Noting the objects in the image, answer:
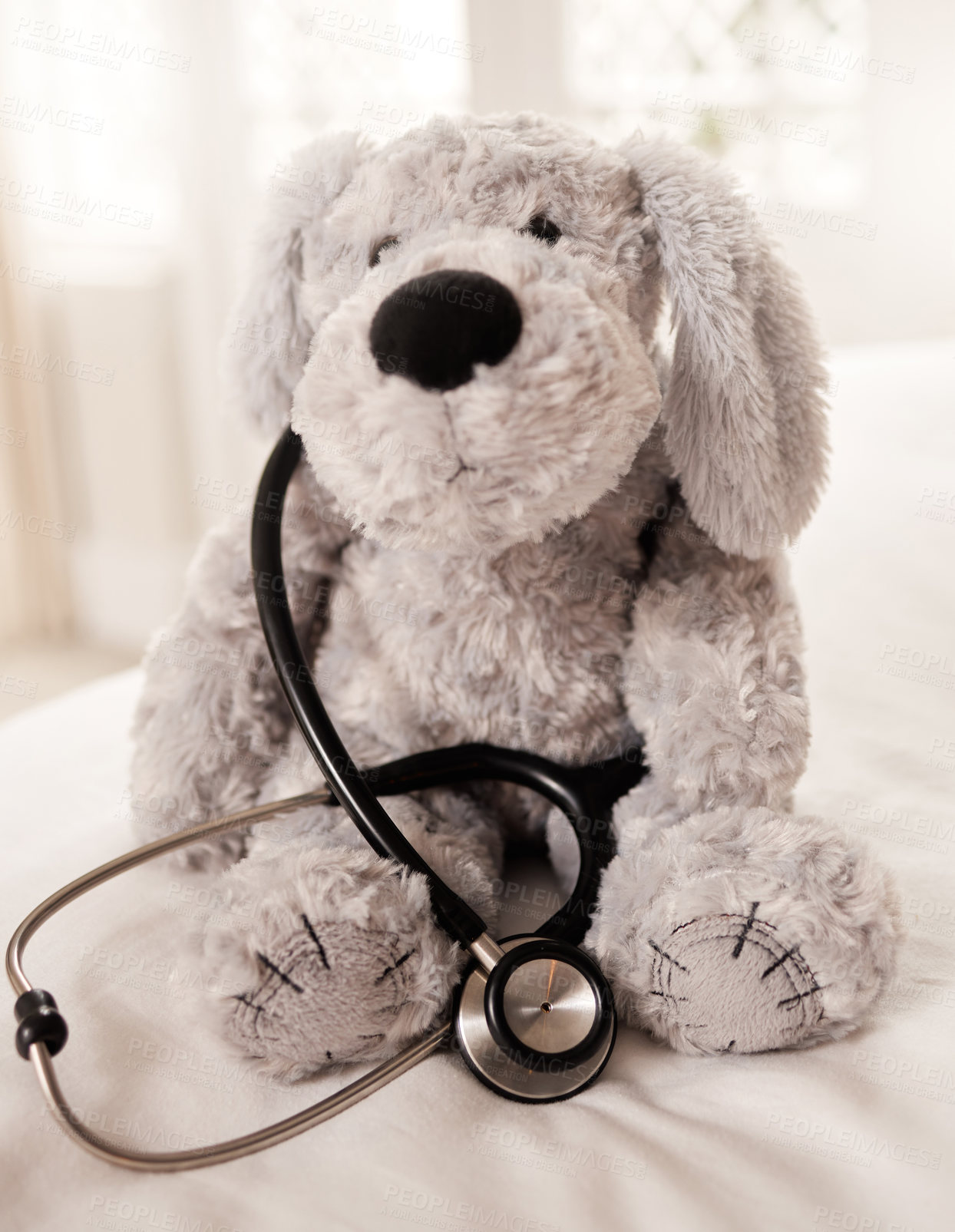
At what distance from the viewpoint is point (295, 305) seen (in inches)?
32.4

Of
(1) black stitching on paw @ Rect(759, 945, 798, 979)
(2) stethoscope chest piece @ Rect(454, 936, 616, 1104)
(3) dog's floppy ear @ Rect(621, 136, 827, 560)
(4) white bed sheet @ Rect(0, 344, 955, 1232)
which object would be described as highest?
(3) dog's floppy ear @ Rect(621, 136, 827, 560)

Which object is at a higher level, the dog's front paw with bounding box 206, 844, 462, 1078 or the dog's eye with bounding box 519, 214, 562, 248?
the dog's eye with bounding box 519, 214, 562, 248

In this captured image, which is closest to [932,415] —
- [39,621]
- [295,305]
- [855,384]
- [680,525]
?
[855,384]

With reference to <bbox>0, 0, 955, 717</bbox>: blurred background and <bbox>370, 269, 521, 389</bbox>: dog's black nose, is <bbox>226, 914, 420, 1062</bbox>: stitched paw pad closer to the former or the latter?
<bbox>370, 269, 521, 389</bbox>: dog's black nose

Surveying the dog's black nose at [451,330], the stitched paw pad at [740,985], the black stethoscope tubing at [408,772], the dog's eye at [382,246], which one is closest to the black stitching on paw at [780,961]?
the stitched paw pad at [740,985]

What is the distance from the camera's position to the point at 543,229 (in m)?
0.69

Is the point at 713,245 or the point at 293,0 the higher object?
the point at 293,0

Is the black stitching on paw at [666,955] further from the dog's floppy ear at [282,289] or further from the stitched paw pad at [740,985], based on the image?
the dog's floppy ear at [282,289]

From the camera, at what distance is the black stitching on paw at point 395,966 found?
2.02ft

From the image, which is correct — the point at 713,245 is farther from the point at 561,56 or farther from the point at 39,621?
the point at 39,621

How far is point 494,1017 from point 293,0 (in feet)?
7.18

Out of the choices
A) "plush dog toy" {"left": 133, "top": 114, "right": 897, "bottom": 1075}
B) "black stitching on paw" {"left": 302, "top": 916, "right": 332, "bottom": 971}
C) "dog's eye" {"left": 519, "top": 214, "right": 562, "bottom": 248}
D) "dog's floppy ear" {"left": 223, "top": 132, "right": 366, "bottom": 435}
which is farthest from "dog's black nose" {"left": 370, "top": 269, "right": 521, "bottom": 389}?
"black stitching on paw" {"left": 302, "top": 916, "right": 332, "bottom": 971}

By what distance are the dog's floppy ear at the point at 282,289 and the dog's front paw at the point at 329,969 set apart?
16.0 inches

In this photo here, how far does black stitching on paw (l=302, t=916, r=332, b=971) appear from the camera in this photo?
2.00ft
